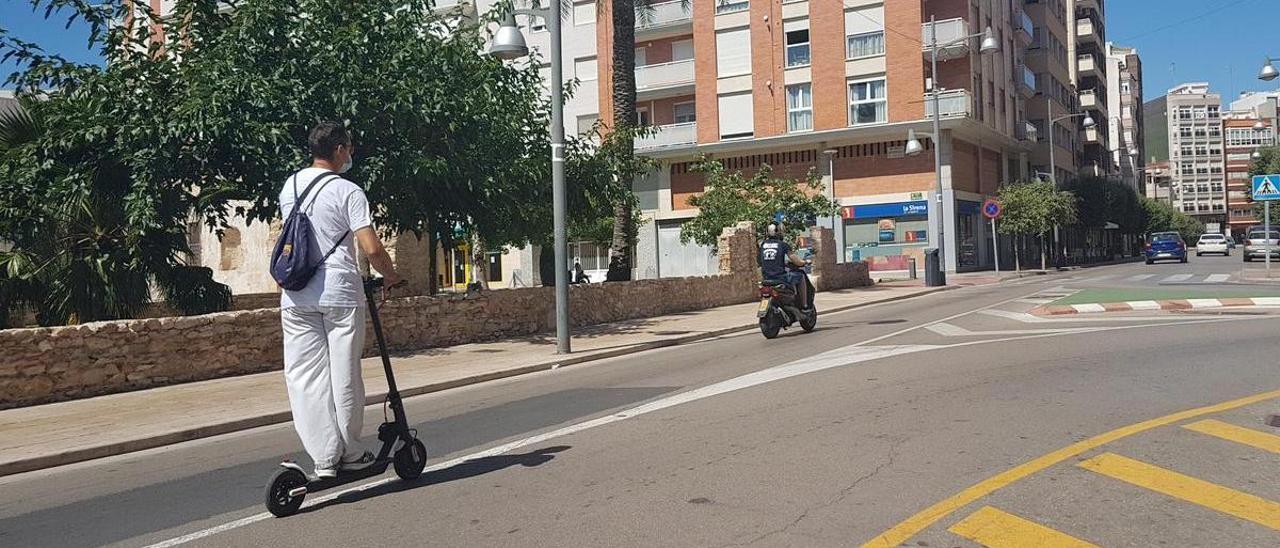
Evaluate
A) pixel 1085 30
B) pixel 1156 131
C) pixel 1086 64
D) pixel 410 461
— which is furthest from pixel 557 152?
pixel 1156 131

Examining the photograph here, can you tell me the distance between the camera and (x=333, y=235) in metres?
4.93

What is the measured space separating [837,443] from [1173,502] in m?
2.03

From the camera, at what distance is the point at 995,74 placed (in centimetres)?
4625

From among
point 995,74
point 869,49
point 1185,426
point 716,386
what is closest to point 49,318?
point 716,386

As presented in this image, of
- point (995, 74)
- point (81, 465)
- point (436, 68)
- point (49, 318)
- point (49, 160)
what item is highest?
point (995, 74)

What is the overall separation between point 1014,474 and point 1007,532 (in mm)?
1103

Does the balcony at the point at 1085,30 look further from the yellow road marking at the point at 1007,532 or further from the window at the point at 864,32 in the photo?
the yellow road marking at the point at 1007,532

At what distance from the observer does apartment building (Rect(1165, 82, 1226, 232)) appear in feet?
504

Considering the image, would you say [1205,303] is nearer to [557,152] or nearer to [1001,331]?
[1001,331]

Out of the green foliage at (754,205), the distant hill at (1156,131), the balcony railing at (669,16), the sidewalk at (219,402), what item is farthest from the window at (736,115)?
the distant hill at (1156,131)

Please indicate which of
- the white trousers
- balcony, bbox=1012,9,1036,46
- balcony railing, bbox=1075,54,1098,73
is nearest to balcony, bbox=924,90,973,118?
balcony, bbox=1012,9,1036,46

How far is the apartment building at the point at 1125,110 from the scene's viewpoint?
9669 centimetres

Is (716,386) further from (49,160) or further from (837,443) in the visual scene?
(49,160)

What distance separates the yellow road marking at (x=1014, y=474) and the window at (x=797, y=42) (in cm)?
3589
